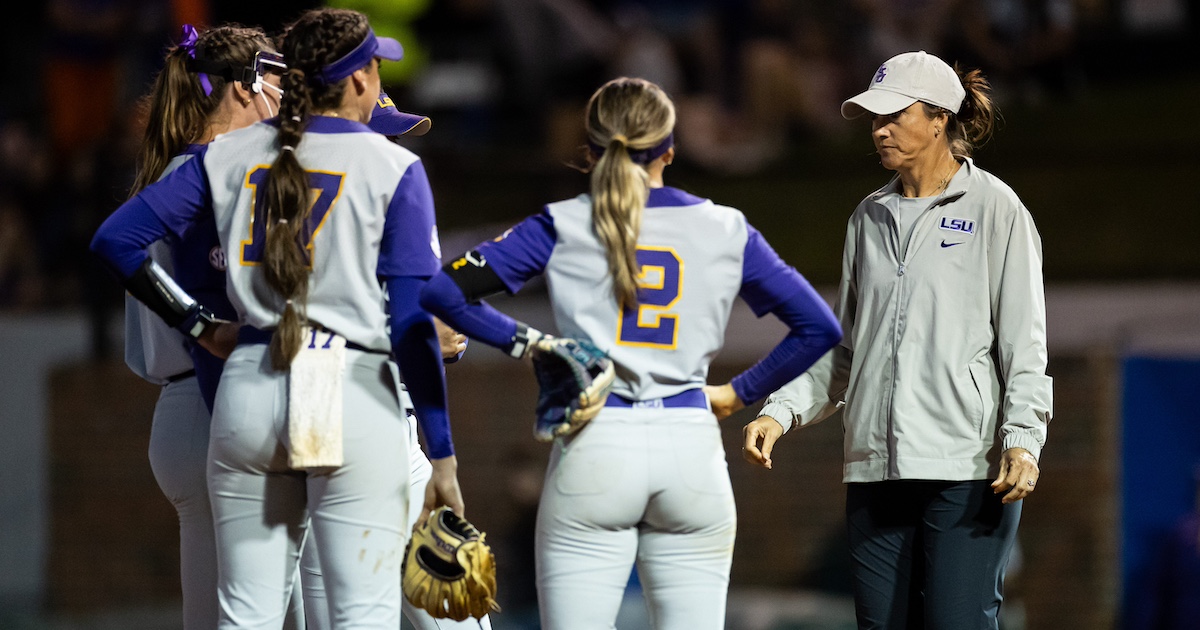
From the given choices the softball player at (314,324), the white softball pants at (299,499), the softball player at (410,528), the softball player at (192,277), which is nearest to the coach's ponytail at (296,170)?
the softball player at (314,324)

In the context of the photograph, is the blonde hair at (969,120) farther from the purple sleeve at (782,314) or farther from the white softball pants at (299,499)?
the white softball pants at (299,499)

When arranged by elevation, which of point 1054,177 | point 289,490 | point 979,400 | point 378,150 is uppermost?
point 1054,177

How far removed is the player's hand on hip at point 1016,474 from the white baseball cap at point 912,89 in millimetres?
839

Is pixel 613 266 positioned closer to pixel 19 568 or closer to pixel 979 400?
pixel 979 400

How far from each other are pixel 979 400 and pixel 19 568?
232 inches

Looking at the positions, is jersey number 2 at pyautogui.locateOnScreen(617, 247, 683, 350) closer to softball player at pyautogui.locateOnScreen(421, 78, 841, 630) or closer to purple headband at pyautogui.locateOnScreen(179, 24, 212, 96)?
softball player at pyautogui.locateOnScreen(421, 78, 841, 630)

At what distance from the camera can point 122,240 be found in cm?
279

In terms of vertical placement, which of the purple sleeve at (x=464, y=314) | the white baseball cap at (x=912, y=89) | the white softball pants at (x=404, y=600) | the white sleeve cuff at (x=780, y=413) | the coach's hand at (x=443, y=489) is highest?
the white baseball cap at (x=912, y=89)

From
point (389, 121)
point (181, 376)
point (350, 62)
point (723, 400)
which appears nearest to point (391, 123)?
point (389, 121)

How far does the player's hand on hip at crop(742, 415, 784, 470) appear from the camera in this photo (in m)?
3.15

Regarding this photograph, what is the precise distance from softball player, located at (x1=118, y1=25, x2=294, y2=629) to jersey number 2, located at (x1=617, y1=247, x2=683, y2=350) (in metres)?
0.91

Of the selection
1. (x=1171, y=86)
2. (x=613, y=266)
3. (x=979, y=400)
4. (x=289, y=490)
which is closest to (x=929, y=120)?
(x=979, y=400)

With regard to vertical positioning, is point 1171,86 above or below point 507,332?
above

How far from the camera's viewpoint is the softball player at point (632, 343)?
2725 mm
